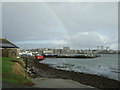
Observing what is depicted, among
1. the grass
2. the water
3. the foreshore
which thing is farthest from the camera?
the water

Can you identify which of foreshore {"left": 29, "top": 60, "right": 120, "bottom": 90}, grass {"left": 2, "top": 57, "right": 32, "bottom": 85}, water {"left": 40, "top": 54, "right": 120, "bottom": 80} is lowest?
water {"left": 40, "top": 54, "right": 120, "bottom": 80}

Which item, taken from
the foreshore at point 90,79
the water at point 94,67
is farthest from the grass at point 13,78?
the water at point 94,67

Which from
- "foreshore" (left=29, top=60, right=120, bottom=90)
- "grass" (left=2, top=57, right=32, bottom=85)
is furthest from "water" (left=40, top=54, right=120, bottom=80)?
"grass" (left=2, top=57, right=32, bottom=85)

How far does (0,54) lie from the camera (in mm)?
45000

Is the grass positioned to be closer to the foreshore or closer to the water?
the foreshore

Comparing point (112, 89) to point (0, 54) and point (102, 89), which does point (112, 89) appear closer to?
point (102, 89)

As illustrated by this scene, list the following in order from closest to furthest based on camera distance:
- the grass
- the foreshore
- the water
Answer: the grass, the foreshore, the water

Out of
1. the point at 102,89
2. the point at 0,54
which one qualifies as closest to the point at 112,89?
the point at 102,89

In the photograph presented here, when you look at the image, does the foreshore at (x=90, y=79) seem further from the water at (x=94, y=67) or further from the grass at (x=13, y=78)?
the grass at (x=13, y=78)

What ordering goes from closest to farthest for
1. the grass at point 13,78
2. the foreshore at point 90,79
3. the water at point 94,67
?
1. the grass at point 13,78
2. the foreshore at point 90,79
3. the water at point 94,67

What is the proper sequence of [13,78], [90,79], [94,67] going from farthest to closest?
1. [94,67]
2. [90,79]
3. [13,78]

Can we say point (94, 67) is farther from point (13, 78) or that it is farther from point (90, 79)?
point (13, 78)

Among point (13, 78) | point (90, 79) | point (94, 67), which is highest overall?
point (13, 78)

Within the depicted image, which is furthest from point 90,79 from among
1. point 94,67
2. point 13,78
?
point 94,67
